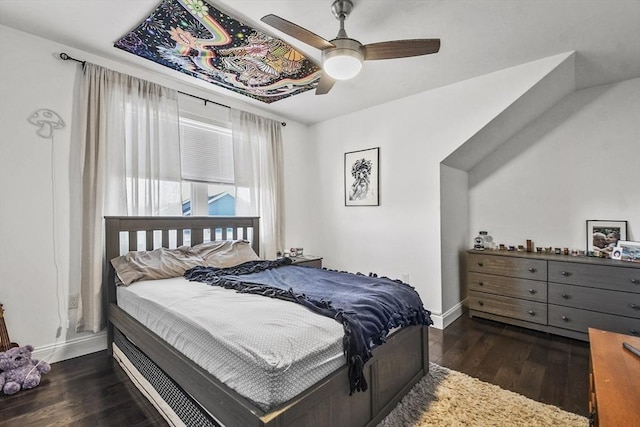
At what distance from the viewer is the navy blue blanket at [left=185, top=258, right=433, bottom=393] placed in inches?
57.2

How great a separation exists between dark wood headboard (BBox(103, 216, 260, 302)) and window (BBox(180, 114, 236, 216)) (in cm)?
23

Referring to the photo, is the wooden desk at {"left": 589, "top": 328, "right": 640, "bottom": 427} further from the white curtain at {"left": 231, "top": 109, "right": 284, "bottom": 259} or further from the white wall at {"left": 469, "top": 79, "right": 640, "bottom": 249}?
the white curtain at {"left": 231, "top": 109, "right": 284, "bottom": 259}

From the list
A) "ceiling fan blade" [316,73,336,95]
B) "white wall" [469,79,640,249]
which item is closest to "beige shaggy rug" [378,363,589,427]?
"white wall" [469,79,640,249]

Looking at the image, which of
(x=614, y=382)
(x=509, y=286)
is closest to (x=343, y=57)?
(x=614, y=382)

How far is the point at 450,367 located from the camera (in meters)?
2.31

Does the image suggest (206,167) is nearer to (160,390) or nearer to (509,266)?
(160,390)

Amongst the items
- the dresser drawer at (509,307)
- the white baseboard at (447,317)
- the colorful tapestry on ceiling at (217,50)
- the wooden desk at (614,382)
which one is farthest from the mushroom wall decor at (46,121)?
the dresser drawer at (509,307)

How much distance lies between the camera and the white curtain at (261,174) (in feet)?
11.9

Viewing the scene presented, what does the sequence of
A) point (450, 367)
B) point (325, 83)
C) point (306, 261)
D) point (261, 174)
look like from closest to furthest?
point (450, 367) < point (325, 83) < point (306, 261) < point (261, 174)

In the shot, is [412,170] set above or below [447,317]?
above

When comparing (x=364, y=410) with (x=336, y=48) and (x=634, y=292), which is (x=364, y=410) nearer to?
(x=336, y=48)

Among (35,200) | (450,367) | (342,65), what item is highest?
(342,65)

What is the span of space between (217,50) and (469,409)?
318 cm

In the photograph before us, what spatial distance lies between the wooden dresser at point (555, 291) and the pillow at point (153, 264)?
304 centimetres
